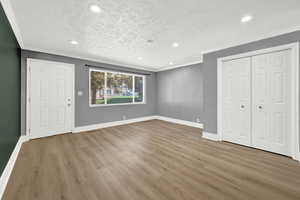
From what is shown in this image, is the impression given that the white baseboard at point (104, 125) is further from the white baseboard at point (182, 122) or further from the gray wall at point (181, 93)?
the gray wall at point (181, 93)

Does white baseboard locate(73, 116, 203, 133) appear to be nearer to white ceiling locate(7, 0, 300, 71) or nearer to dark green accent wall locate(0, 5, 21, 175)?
dark green accent wall locate(0, 5, 21, 175)

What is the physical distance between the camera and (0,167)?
161 centimetres

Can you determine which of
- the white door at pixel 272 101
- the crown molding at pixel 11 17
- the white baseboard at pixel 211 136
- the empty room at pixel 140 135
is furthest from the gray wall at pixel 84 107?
the white door at pixel 272 101

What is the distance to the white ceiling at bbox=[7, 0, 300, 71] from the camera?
1.79 meters

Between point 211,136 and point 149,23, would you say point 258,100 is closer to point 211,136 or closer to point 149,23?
point 211,136

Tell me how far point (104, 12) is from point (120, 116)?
154 inches

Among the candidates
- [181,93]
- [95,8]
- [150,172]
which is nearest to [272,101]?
[150,172]

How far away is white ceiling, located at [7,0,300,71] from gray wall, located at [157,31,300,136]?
0.60 feet

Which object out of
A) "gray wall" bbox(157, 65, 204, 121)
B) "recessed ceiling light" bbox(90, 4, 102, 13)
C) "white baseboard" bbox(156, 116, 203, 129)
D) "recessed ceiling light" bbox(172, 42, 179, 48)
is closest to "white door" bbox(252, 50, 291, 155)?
"gray wall" bbox(157, 65, 204, 121)

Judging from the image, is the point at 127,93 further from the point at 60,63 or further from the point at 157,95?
the point at 60,63

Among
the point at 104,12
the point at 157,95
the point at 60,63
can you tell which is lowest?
the point at 157,95

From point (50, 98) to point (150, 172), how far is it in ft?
12.0

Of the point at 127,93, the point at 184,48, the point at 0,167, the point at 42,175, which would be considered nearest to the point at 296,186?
the point at 184,48

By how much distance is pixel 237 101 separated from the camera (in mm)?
3131
